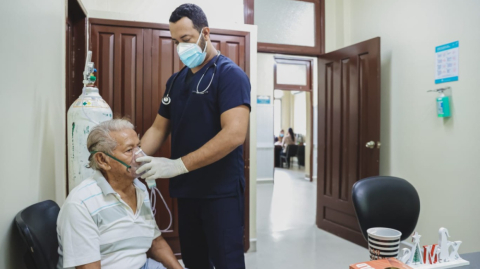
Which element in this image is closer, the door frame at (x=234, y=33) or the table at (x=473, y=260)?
the table at (x=473, y=260)

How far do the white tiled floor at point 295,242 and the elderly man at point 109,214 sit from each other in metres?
1.63

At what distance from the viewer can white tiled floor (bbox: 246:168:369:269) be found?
2.77 meters

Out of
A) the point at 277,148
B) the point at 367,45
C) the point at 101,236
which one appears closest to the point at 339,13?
the point at 367,45

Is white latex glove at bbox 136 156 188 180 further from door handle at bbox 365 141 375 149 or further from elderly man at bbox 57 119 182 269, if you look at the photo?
door handle at bbox 365 141 375 149

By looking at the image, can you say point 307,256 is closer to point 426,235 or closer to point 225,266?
point 426,235

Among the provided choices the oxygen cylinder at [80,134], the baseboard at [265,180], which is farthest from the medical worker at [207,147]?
the baseboard at [265,180]

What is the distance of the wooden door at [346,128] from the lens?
123 inches

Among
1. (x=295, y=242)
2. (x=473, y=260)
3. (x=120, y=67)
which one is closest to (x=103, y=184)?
(x=473, y=260)

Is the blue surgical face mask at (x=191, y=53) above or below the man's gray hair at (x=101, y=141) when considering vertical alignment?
above

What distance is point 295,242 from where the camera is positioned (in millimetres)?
3279

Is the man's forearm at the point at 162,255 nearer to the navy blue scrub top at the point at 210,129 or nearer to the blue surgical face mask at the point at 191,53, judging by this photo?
the navy blue scrub top at the point at 210,129

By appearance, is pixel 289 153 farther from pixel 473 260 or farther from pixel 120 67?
pixel 473 260

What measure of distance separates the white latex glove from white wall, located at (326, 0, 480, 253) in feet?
7.18

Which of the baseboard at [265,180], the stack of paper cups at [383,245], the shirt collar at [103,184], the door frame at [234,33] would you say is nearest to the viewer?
the stack of paper cups at [383,245]
